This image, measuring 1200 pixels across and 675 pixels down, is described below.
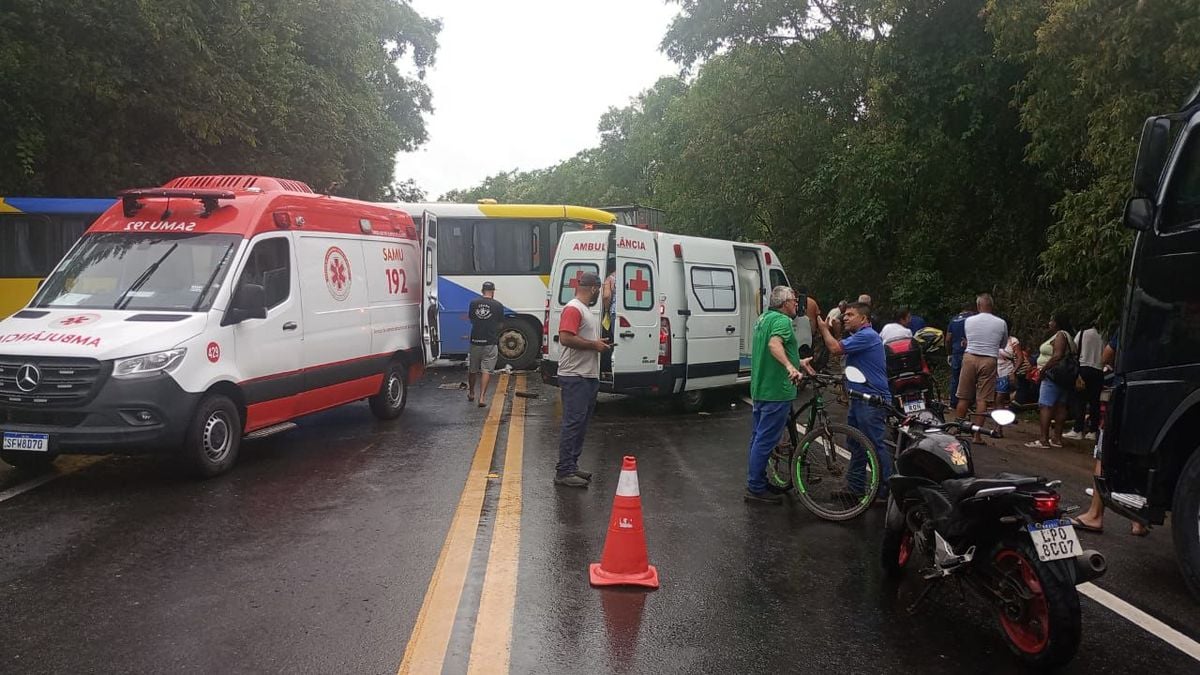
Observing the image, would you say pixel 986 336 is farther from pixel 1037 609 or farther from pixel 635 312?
pixel 1037 609

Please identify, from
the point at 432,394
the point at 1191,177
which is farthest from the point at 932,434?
the point at 432,394

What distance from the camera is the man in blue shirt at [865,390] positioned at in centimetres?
684

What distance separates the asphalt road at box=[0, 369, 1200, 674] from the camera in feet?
13.6

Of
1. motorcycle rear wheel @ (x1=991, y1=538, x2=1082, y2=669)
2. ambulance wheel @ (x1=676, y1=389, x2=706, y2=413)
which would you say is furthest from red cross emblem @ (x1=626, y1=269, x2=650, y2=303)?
motorcycle rear wheel @ (x1=991, y1=538, x2=1082, y2=669)

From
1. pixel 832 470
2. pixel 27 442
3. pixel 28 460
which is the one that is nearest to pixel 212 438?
pixel 27 442

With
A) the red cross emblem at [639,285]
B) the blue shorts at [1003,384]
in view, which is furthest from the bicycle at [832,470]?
the blue shorts at [1003,384]

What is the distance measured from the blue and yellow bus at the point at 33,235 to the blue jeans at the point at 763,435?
15.3 meters

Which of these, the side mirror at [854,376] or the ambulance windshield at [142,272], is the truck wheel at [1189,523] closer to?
the side mirror at [854,376]

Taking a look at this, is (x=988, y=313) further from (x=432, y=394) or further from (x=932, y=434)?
(x=432, y=394)

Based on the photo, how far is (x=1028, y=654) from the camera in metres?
4.17

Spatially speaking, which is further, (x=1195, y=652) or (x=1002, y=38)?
(x=1002, y=38)

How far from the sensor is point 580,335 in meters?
7.50

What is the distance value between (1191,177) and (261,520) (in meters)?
6.30

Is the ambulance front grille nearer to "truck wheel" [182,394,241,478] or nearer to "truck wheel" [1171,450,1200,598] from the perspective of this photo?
"truck wheel" [182,394,241,478]
